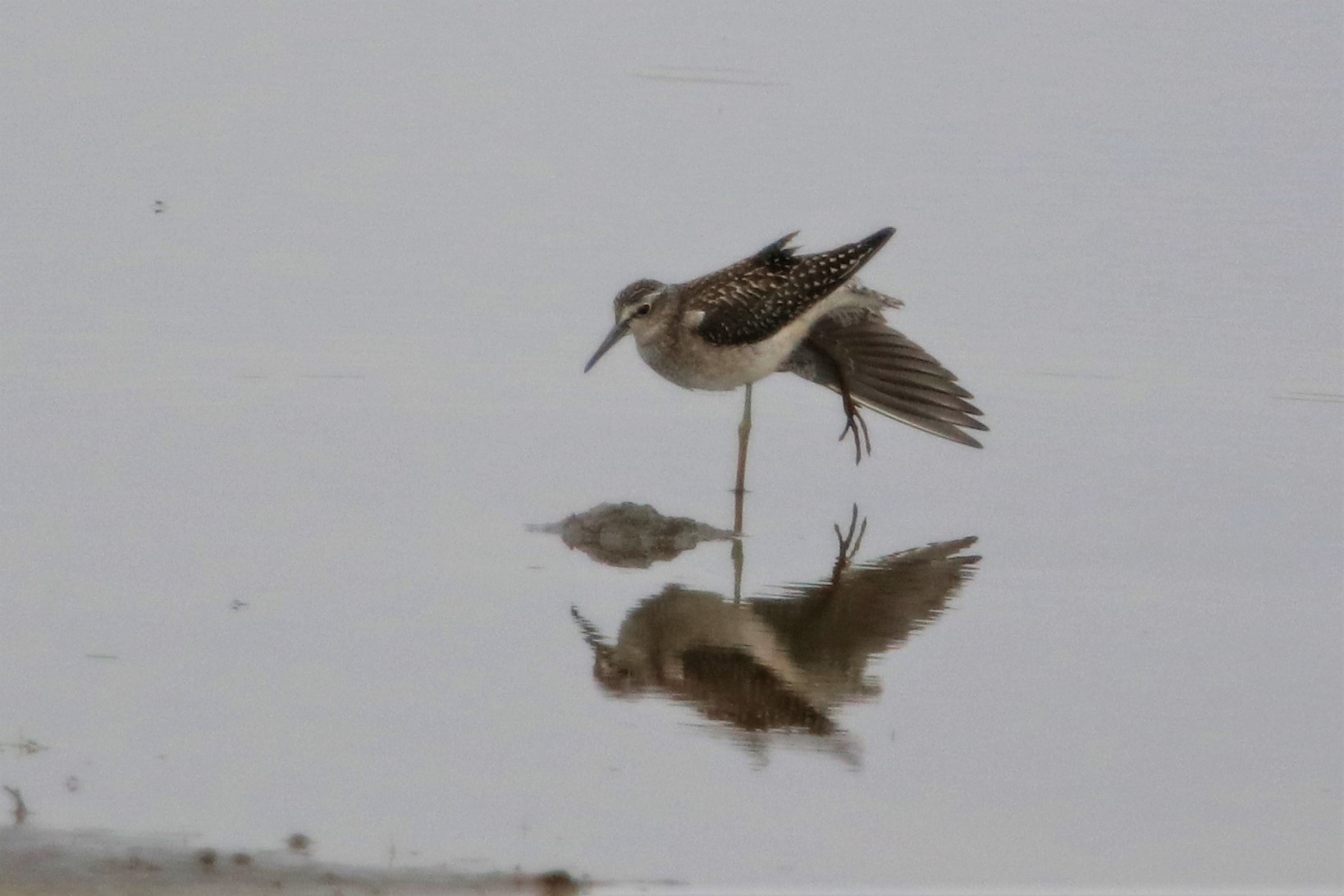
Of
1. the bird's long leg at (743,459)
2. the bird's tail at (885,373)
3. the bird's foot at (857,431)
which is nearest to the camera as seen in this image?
the bird's long leg at (743,459)

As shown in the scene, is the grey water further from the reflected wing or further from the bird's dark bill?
Answer: the bird's dark bill

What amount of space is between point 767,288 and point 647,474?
1.06 meters

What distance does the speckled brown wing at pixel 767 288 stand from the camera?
923cm

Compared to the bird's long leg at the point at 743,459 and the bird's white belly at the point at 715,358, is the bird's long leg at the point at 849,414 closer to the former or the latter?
the bird's white belly at the point at 715,358

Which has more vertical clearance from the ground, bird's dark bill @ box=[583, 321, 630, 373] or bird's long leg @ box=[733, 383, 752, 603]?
bird's dark bill @ box=[583, 321, 630, 373]

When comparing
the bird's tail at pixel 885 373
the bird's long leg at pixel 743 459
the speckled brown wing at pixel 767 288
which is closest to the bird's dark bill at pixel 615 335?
the speckled brown wing at pixel 767 288

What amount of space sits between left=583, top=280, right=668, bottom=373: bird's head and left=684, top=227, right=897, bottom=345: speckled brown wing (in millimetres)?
148

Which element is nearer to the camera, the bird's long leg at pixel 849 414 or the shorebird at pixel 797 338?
the shorebird at pixel 797 338

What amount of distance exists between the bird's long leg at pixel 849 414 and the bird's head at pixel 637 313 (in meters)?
0.86

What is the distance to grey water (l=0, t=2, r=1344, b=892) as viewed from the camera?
19.8 feet

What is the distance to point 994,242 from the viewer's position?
40.7 ft

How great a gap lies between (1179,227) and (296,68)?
21.3 ft

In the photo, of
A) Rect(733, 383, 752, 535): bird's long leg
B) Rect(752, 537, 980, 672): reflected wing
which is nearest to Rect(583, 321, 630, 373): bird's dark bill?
Rect(733, 383, 752, 535): bird's long leg

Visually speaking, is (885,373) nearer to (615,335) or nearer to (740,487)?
(740,487)
